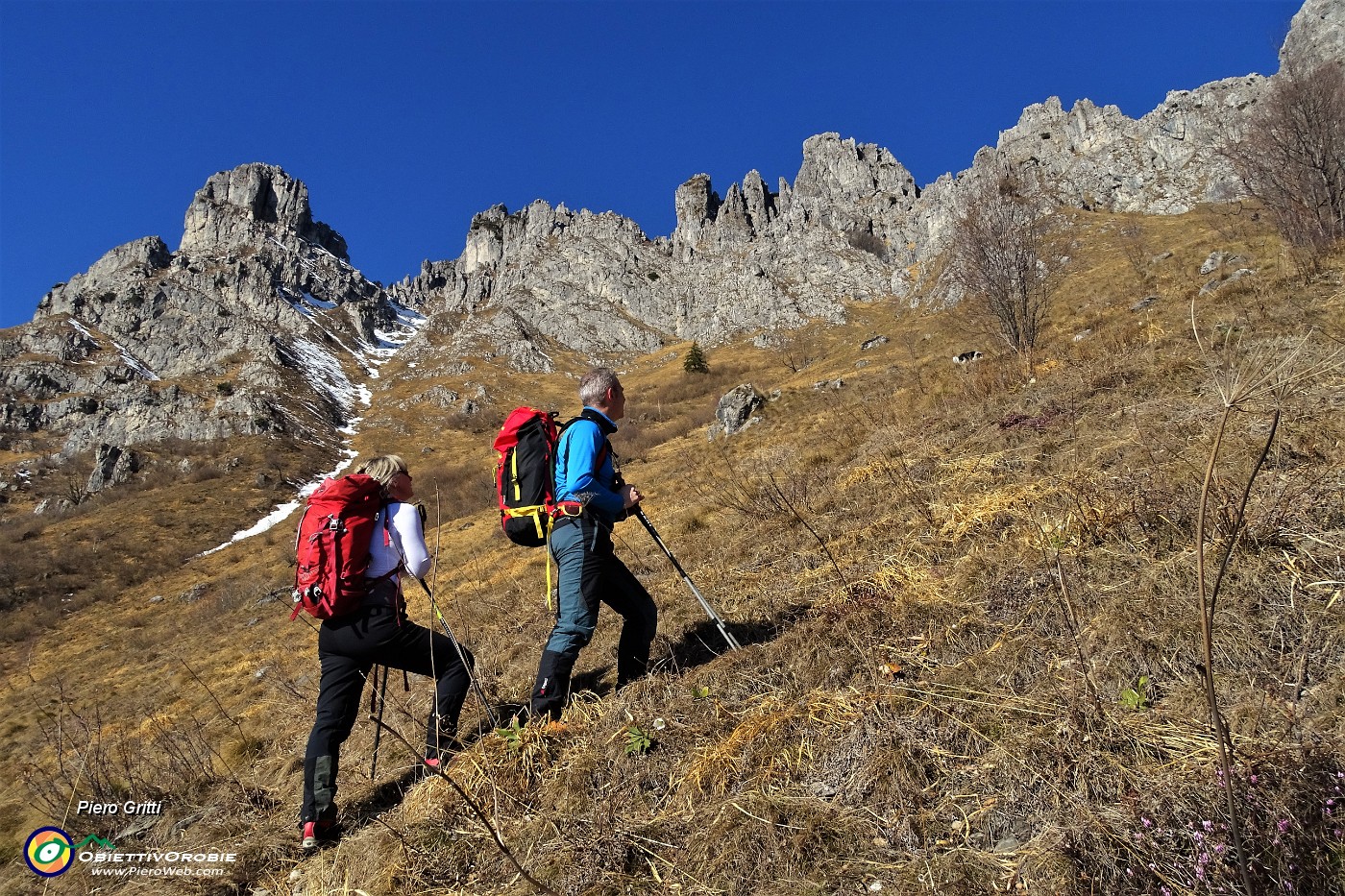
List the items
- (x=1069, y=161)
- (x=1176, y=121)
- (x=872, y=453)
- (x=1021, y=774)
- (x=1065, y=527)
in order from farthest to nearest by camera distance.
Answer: (x=1069, y=161) < (x=1176, y=121) < (x=872, y=453) < (x=1065, y=527) < (x=1021, y=774)

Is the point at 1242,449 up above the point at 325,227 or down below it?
below

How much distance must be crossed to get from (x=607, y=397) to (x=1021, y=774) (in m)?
2.96

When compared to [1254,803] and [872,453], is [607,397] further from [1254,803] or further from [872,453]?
[872,453]

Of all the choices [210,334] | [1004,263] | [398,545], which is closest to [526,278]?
[210,334]

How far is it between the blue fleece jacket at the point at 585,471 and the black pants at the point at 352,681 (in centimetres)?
119

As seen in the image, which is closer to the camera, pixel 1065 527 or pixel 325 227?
pixel 1065 527

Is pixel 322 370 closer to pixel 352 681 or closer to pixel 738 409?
pixel 738 409

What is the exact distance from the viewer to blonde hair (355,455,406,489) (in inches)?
144

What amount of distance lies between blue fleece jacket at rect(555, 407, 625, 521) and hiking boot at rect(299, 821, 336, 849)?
2.18 m

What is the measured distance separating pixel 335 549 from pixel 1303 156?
812 inches

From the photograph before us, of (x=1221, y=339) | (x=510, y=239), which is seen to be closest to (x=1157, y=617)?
(x=1221, y=339)

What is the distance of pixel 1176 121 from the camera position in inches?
3068

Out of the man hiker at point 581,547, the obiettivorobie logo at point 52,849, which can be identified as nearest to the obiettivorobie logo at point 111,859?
the obiettivorobie logo at point 52,849

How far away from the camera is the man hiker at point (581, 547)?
11.6 feet
